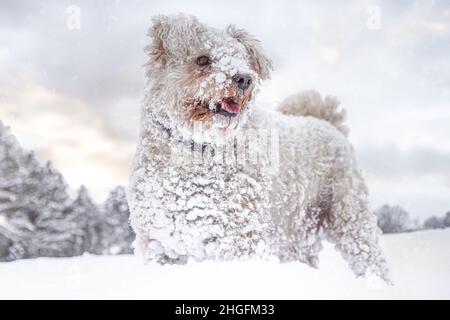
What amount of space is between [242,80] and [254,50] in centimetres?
77

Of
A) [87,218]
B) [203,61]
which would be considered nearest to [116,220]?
[87,218]

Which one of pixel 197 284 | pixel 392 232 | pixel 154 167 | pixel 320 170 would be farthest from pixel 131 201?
pixel 392 232

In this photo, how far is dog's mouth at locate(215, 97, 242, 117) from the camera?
3.87m

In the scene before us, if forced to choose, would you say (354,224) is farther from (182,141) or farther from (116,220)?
(116,220)

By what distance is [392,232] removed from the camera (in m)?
9.04

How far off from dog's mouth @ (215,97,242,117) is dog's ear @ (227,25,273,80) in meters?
0.64

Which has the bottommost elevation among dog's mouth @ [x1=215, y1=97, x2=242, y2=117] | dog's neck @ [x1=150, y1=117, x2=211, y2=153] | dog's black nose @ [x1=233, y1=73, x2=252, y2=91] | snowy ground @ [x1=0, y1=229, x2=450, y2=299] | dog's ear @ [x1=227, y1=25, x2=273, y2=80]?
snowy ground @ [x1=0, y1=229, x2=450, y2=299]

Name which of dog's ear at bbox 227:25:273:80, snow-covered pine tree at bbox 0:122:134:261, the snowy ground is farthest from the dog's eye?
snow-covered pine tree at bbox 0:122:134:261

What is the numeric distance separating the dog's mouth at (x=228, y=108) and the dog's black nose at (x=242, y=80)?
6.6 inches

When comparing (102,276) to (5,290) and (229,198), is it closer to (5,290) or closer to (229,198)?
(5,290)

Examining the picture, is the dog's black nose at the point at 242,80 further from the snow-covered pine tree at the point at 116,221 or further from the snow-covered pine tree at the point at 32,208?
the snow-covered pine tree at the point at 116,221

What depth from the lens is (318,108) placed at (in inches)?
236

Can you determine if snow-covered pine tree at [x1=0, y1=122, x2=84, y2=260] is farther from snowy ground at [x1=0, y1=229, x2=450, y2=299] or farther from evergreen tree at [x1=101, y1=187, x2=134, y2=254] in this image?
snowy ground at [x1=0, y1=229, x2=450, y2=299]
